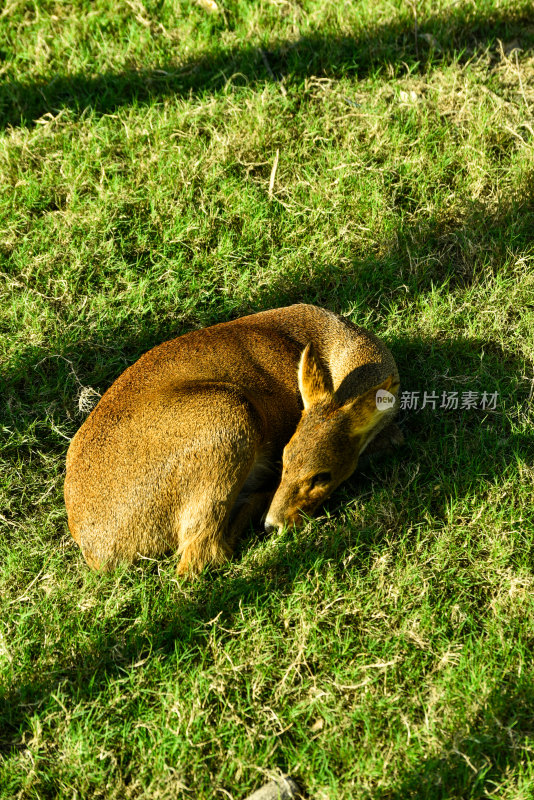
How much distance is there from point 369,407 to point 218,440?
0.89m

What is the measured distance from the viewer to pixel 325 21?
7.03 metres

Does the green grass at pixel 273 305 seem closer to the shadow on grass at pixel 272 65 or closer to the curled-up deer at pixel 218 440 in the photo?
the shadow on grass at pixel 272 65

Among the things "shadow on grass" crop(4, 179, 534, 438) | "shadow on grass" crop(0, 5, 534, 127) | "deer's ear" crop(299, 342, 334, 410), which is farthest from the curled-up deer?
"shadow on grass" crop(0, 5, 534, 127)

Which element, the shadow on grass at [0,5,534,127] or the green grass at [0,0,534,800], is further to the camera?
the shadow on grass at [0,5,534,127]

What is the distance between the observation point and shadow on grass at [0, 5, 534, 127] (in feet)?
22.1

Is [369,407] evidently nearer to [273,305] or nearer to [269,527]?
[269,527]

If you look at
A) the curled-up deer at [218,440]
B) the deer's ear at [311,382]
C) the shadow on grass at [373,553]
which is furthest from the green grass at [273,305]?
the deer's ear at [311,382]

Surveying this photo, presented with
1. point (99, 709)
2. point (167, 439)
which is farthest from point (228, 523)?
point (99, 709)

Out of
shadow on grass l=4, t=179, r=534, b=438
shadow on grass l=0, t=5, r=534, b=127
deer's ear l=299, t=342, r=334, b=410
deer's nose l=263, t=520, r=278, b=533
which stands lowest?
deer's nose l=263, t=520, r=278, b=533

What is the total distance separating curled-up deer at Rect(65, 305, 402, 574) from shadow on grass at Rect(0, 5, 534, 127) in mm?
3069

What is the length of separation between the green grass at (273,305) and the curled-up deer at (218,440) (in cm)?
26

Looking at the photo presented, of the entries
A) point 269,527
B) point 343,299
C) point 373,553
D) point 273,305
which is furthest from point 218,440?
point 343,299

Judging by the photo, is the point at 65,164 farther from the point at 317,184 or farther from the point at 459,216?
the point at 459,216

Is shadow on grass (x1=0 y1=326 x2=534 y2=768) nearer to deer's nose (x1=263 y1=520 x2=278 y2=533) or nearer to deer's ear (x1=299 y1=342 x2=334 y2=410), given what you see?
deer's nose (x1=263 y1=520 x2=278 y2=533)
